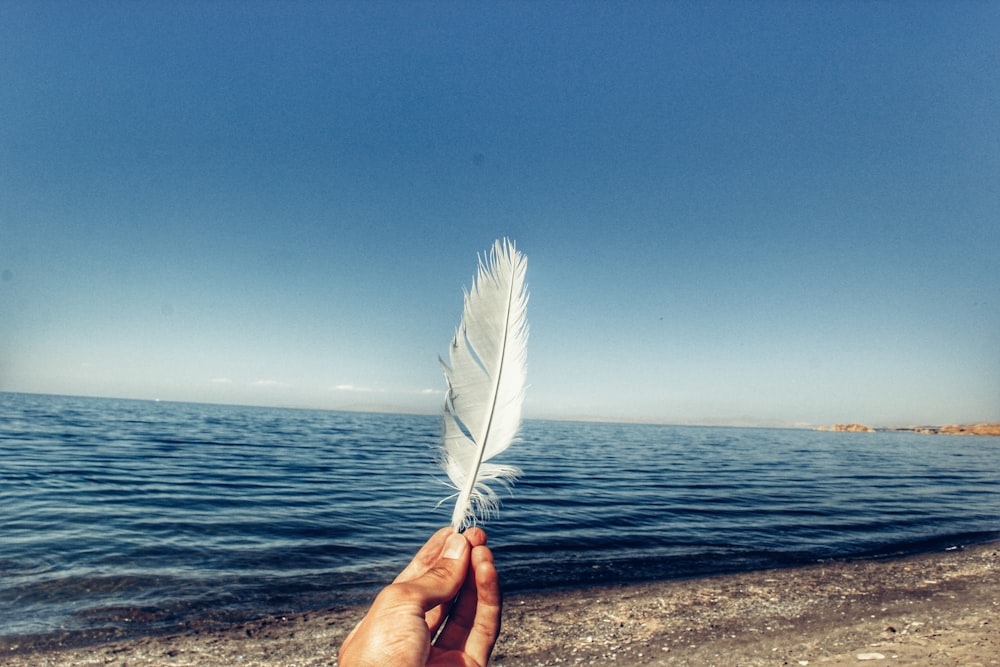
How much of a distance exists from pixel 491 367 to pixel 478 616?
146 cm

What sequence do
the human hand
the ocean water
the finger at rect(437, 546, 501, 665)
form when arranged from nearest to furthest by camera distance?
the human hand < the finger at rect(437, 546, 501, 665) < the ocean water

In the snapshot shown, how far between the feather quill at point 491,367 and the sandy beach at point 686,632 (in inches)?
111

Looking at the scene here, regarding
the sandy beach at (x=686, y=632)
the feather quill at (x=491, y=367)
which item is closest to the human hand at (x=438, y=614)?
the feather quill at (x=491, y=367)

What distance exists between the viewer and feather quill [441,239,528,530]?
3.28m

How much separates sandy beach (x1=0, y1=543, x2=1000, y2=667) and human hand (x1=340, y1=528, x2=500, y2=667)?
2.35 meters

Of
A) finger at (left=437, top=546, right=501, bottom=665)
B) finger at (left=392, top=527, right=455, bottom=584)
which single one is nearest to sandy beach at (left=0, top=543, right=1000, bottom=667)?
finger at (left=437, top=546, right=501, bottom=665)

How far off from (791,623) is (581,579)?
114 inches

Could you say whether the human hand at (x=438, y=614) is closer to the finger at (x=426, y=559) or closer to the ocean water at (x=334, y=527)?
the finger at (x=426, y=559)

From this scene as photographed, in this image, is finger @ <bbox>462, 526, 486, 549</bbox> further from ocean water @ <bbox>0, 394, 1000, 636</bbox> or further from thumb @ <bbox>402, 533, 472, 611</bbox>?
ocean water @ <bbox>0, 394, 1000, 636</bbox>

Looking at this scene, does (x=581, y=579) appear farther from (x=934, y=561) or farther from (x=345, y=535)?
(x=934, y=561)

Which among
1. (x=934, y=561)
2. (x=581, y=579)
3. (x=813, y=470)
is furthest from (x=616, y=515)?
(x=813, y=470)

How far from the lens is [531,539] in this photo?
10148 millimetres

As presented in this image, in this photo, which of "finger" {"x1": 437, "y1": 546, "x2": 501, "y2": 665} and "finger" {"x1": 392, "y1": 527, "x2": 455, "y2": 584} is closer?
"finger" {"x1": 437, "y1": 546, "x2": 501, "y2": 665}

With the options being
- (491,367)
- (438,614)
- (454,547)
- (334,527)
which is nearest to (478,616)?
(438,614)
